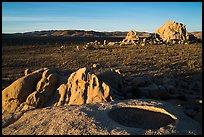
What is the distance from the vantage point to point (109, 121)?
6.30m

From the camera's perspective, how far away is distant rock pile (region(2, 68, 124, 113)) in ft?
30.0

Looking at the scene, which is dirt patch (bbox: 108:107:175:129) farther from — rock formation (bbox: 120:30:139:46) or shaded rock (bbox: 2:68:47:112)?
rock formation (bbox: 120:30:139:46)

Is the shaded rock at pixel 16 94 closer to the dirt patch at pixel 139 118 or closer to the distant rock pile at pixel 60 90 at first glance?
the distant rock pile at pixel 60 90

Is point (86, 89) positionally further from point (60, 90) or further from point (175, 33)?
point (175, 33)

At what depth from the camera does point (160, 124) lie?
661cm

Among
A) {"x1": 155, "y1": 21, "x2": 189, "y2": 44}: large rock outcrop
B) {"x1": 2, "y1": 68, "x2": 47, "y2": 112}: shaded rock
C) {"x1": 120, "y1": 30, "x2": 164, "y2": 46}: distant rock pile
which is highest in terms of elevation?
{"x1": 155, "y1": 21, "x2": 189, "y2": 44}: large rock outcrop

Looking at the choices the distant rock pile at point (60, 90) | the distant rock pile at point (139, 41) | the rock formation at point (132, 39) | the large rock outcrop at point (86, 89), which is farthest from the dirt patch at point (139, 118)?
the rock formation at point (132, 39)

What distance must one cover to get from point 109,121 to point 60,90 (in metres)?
4.28

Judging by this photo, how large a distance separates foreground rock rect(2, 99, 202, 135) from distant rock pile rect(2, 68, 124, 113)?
1.56m

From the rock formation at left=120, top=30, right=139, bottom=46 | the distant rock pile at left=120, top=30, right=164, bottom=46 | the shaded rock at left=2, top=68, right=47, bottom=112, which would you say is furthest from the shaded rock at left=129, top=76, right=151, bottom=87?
the rock formation at left=120, top=30, right=139, bottom=46

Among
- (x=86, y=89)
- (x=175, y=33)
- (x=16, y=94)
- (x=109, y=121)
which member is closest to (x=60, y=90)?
(x=86, y=89)

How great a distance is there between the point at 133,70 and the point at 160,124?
10594 mm

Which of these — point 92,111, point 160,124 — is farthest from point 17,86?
point 160,124

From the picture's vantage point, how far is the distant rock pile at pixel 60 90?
9.16 metres
